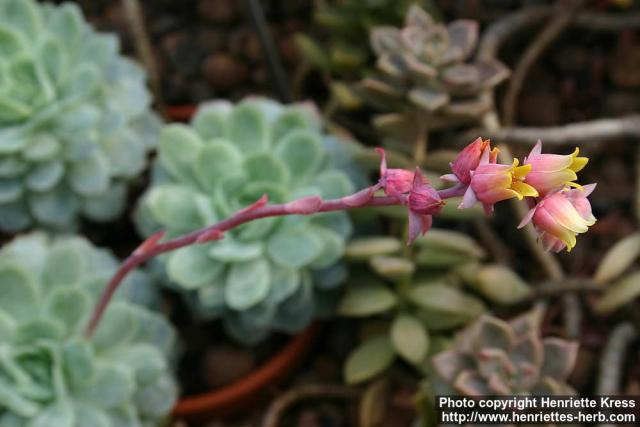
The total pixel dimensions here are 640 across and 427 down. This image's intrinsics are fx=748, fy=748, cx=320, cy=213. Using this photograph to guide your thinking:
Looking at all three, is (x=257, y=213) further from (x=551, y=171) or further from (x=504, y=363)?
(x=504, y=363)

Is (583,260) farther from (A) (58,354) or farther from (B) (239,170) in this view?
(A) (58,354)

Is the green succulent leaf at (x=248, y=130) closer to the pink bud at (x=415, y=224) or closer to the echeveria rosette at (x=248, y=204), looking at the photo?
the echeveria rosette at (x=248, y=204)

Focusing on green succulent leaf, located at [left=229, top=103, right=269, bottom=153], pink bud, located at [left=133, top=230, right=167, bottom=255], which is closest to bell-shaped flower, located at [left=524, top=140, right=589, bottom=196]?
pink bud, located at [left=133, top=230, right=167, bottom=255]

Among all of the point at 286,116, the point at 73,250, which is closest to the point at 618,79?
the point at 286,116

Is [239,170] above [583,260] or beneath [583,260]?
above

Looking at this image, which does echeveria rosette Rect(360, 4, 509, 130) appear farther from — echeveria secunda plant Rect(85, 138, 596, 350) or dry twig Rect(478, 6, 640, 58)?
echeveria secunda plant Rect(85, 138, 596, 350)

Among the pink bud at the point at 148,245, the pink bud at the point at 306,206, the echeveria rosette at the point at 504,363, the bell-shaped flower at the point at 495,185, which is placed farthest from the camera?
the echeveria rosette at the point at 504,363

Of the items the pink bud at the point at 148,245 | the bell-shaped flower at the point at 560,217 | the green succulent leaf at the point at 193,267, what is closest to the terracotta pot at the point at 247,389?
the green succulent leaf at the point at 193,267
